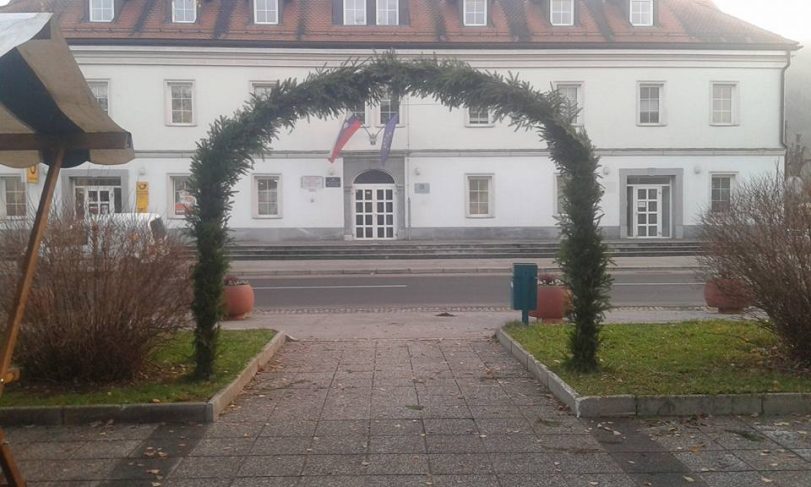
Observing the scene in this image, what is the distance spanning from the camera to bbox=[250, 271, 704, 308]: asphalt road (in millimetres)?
17469

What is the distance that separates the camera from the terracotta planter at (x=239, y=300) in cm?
1446

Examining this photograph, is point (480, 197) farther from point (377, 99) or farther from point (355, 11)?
point (377, 99)

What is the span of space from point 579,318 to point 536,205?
2519 cm

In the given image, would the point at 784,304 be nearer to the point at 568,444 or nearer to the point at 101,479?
the point at 568,444

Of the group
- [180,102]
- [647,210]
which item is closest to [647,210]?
[647,210]

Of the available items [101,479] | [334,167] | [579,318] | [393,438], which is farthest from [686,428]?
[334,167]

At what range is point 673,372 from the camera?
329 inches

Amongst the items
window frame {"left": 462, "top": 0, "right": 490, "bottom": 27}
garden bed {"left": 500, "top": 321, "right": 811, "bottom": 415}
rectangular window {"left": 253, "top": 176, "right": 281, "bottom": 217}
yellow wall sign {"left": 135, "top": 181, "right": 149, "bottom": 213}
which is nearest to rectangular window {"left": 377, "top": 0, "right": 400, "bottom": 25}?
window frame {"left": 462, "top": 0, "right": 490, "bottom": 27}

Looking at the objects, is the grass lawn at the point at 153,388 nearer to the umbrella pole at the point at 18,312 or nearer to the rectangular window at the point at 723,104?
the umbrella pole at the point at 18,312

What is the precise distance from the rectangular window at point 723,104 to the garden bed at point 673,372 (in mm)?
24380

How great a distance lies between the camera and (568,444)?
6.48m

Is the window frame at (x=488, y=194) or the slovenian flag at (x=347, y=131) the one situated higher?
the slovenian flag at (x=347, y=131)

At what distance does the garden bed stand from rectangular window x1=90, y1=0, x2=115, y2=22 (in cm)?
2762

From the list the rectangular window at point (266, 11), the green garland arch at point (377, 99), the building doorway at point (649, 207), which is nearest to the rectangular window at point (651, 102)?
the building doorway at point (649, 207)
